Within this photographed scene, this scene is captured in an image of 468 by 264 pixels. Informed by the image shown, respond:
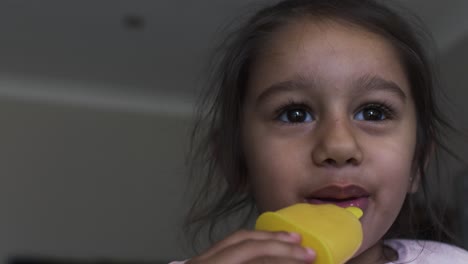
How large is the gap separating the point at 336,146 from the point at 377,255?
287 mm

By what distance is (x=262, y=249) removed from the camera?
0.66m

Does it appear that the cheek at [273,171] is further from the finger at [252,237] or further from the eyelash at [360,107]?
the finger at [252,237]

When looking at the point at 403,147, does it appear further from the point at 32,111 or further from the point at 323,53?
the point at 32,111

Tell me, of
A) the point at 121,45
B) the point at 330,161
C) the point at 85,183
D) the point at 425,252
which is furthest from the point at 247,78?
the point at 85,183

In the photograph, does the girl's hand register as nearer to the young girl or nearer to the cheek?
the young girl

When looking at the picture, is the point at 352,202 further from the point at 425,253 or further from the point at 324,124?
the point at 425,253

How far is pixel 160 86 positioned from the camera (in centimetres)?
472

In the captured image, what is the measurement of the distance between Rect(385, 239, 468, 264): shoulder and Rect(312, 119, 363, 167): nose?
10.7 inches

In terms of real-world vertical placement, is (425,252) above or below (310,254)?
below

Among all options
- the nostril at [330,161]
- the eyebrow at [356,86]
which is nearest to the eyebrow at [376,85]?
the eyebrow at [356,86]

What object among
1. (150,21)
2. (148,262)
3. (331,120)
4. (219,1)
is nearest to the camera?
(331,120)

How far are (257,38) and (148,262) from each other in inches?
149

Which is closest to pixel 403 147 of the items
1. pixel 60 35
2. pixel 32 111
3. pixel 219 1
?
pixel 219 1

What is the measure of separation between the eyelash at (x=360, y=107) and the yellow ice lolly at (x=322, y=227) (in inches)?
6.9
